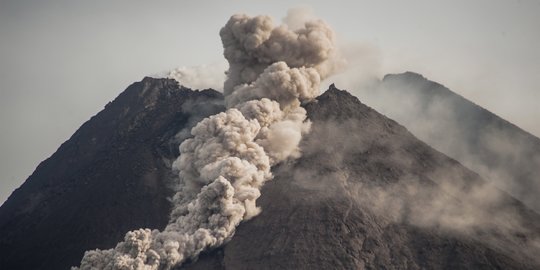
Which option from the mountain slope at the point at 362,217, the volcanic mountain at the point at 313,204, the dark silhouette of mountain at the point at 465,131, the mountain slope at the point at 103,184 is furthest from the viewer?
the dark silhouette of mountain at the point at 465,131

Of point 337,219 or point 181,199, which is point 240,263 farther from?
point 181,199

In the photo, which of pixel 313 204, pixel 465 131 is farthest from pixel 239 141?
pixel 465 131

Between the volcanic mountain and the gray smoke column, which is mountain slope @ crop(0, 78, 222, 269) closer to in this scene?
the volcanic mountain

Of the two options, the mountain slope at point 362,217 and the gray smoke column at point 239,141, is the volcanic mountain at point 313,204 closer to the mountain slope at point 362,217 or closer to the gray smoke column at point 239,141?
the mountain slope at point 362,217

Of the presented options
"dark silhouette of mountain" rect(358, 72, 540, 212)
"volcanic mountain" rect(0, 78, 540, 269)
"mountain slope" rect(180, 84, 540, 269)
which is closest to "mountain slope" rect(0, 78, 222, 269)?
"volcanic mountain" rect(0, 78, 540, 269)

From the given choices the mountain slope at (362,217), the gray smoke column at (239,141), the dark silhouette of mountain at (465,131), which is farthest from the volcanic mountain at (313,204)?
the dark silhouette of mountain at (465,131)

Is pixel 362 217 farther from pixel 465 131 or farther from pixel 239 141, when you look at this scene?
pixel 465 131

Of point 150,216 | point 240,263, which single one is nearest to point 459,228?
point 240,263
